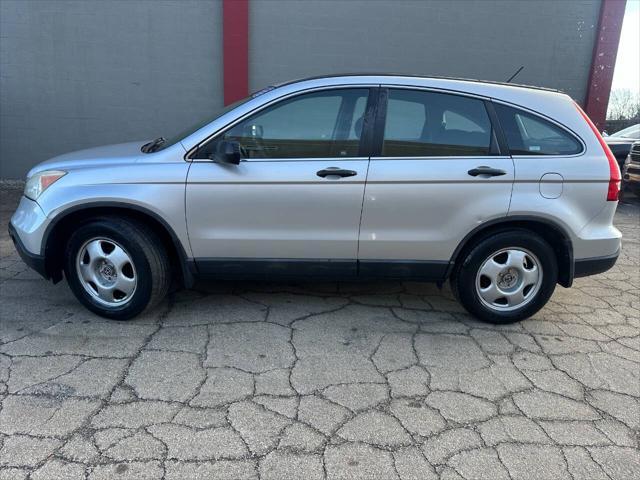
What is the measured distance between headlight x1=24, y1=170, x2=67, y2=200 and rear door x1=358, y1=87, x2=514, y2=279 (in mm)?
2255

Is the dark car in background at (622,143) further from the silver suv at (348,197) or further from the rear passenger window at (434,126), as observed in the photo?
the rear passenger window at (434,126)

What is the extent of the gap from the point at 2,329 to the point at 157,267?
3.84ft

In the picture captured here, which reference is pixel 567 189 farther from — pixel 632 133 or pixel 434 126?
pixel 632 133

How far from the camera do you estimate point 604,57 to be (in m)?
8.87

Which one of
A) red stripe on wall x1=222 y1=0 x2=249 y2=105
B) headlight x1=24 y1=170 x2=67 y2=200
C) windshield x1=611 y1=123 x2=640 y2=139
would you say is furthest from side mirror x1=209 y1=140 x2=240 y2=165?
windshield x1=611 y1=123 x2=640 y2=139

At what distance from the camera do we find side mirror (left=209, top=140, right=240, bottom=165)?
3.25 meters

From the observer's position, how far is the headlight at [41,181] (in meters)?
3.53

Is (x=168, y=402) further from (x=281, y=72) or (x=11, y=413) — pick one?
(x=281, y=72)

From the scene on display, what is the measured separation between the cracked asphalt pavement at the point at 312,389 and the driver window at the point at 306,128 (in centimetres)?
129

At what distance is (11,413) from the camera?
2557 millimetres

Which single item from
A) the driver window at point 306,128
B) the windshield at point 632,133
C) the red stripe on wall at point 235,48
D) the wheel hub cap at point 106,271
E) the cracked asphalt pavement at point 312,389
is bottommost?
the cracked asphalt pavement at point 312,389

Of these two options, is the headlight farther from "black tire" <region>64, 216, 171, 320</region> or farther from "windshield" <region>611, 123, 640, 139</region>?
"windshield" <region>611, 123, 640, 139</region>

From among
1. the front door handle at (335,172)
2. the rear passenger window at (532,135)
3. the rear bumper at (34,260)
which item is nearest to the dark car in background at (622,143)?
the rear passenger window at (532,135)

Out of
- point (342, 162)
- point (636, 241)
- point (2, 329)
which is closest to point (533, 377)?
point (342, 162)
